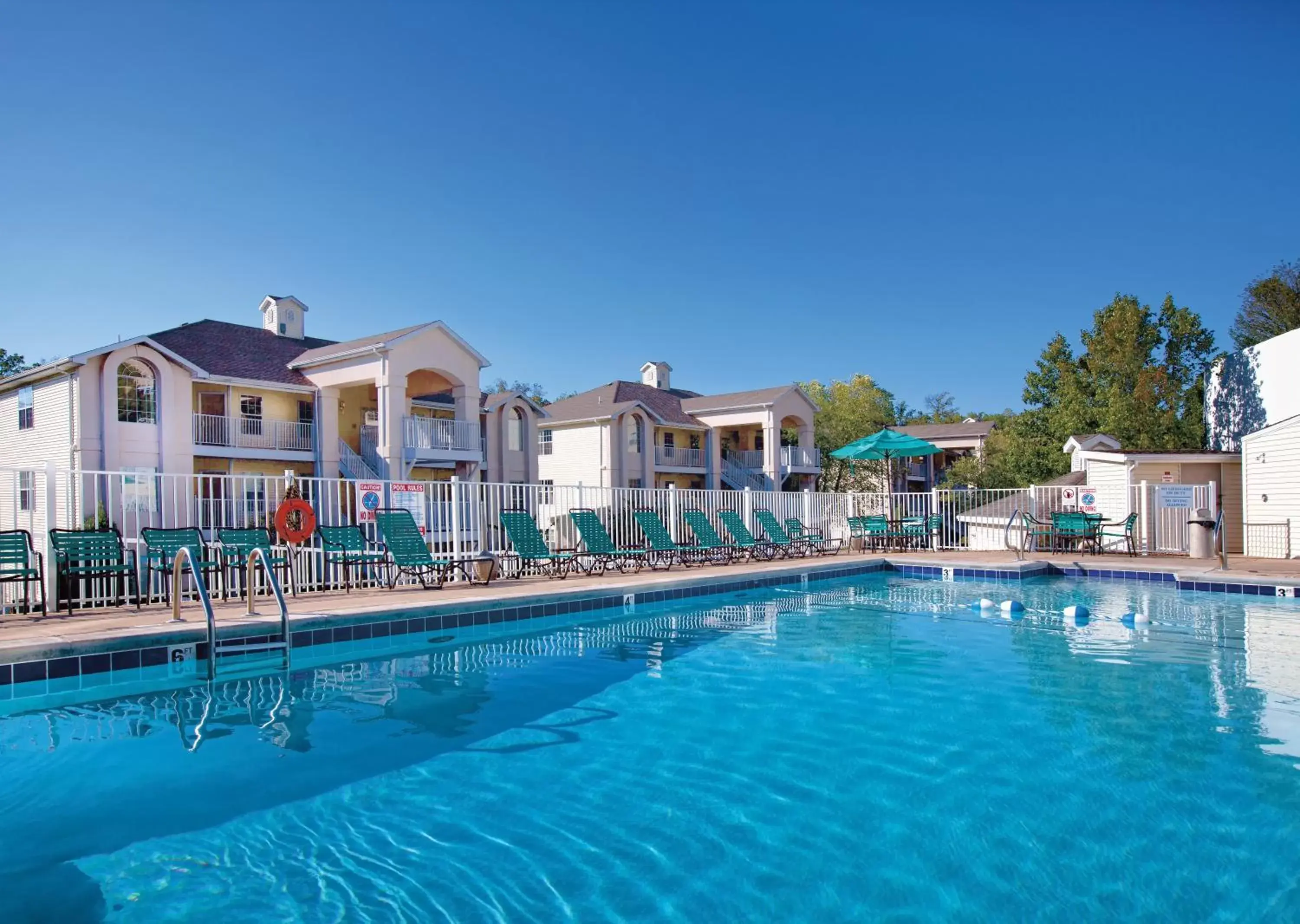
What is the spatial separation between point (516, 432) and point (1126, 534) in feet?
68.5

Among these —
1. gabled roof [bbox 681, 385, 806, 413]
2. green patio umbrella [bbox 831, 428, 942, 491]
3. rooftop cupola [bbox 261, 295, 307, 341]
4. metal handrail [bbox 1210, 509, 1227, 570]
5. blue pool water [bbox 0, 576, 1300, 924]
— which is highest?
rooftop cupola [bbox 261, 295, 307, 341]

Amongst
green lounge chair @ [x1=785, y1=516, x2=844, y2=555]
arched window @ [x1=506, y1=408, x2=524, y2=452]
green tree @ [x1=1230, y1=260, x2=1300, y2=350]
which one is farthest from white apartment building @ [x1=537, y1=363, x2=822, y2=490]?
green tree @ [x1=1230, y1=260, x2=1300, y2=350]

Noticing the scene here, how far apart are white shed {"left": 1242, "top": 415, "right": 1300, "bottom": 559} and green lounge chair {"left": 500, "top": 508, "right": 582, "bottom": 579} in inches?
511

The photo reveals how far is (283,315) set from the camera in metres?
26.3

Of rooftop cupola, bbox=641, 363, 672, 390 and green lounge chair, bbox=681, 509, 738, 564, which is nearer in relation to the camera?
green lounge chair, bbox=681, 509, 738, 564

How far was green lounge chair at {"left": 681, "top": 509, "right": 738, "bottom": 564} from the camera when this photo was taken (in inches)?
565

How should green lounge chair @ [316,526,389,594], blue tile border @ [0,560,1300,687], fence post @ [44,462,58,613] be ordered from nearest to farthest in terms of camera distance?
blue tile border @ [0,560,1300,687] < fence post @ [44,462,58,613] < green lounge chair @ [316,526,389,594]

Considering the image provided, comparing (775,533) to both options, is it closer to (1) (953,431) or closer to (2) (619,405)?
(2) (619,405)

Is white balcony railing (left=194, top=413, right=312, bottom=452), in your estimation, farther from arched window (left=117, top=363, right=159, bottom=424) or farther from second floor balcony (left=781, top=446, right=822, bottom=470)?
second floor balcony (left=781, top=446, right=822, bottom=470)

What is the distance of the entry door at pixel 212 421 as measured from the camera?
843 inches

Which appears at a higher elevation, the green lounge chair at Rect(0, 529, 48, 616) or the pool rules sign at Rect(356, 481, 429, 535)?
the pool rules sign at Rect(356, 481, 429, 535)

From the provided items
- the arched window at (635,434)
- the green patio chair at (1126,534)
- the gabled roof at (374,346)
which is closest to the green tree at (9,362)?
the gabled roof at (374,346)

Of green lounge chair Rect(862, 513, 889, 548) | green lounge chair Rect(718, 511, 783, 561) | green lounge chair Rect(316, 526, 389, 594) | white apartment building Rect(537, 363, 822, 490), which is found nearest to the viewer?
green lounge chair Rect(316, 526, 389, 594)

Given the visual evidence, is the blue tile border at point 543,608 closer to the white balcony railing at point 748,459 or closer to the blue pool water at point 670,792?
the blue pool water at point 670,792
